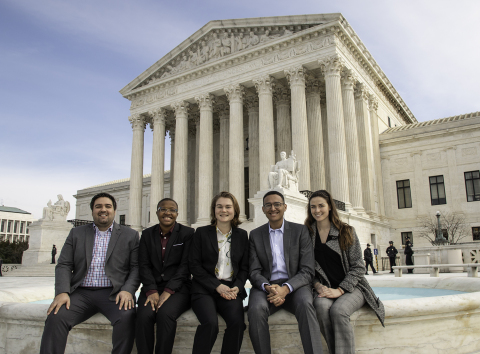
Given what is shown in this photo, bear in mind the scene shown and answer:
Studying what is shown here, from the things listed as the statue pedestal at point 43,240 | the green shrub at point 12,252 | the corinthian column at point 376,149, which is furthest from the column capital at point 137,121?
the green shrub at point 12,252

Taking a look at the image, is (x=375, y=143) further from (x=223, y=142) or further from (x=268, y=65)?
(x=223, y=142)

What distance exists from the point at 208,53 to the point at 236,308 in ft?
111

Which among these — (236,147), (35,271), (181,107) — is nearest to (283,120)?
(236,147)

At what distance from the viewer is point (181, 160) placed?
36.1m

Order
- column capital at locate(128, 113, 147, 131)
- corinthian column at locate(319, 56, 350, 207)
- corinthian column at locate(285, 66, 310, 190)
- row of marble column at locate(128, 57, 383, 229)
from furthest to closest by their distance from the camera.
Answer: column capital at locate(128, 113, 147, 131) < row of marble column at locate(128, 57, 383, 229) < corinthian column at locate(285, 66, 310, 190) < corinthian column at locate(319, 56, 350, 207)

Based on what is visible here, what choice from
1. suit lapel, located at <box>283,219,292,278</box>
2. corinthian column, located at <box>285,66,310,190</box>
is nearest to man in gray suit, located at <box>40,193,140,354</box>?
suit lapel, located at <box>283,219,292,278</box>

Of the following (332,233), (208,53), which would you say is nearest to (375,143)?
(208,53)

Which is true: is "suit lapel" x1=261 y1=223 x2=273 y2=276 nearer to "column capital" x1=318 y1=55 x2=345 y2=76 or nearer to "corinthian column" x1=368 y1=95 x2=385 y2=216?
"column capital" x1=318 y1=55 x2=345 y2=76

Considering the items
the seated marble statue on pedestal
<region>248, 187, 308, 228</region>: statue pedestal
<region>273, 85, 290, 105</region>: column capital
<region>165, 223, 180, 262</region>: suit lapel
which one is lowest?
<region>165, 223, 180, 262</region>: suit lapel

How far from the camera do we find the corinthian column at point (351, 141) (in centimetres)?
2889

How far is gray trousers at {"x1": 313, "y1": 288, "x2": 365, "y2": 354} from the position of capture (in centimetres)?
461

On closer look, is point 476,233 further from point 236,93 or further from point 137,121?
point 137,121

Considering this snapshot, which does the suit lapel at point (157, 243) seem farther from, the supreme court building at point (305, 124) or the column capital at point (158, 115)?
the column capital at point (158, 115)

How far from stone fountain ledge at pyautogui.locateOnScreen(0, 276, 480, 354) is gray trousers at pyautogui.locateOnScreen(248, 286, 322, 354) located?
27cm
